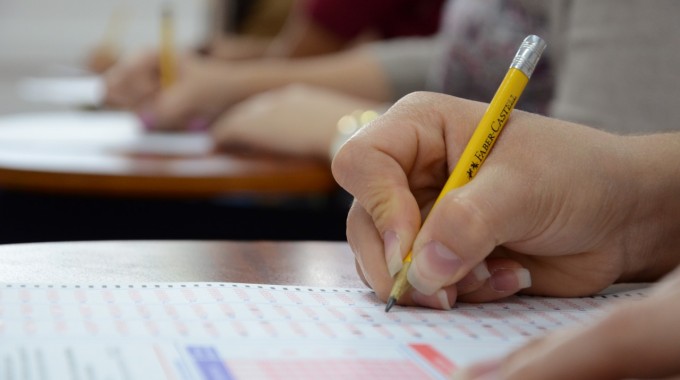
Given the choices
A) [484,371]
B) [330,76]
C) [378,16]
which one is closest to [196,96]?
[330,76]

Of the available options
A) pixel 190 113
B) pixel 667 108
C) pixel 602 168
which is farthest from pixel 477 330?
pixel 190 113

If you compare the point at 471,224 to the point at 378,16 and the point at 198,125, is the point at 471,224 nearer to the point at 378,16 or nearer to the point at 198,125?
the point at 198,125

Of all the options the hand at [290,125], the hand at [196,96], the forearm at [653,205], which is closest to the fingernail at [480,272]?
the forearm at [653,205]

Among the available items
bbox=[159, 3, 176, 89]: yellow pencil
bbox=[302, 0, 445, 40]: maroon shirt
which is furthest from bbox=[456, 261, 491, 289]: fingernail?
bbox=[302, 0, 445, 40]: maroon shirt

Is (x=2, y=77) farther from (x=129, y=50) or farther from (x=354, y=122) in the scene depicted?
(x=354, y=122)

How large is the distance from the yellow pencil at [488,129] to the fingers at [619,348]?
0.20m

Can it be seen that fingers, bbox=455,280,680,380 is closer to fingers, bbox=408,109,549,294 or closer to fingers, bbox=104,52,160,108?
fingers, bbox=408,109,549,294

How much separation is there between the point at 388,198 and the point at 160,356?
0.19m

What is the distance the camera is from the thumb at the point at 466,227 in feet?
1.69

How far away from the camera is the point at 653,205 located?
62 cm

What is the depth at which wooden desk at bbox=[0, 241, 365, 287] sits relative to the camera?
23.1 inches

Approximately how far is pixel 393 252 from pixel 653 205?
19 centimetres

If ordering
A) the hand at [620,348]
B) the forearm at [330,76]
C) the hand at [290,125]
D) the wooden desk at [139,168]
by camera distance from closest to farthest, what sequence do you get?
the hand at [620,348]
the wooden desk at [139,168]
the hand at [290,125]
the forearm at [330,76]

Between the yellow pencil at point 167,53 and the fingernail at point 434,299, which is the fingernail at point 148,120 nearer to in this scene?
the yellow pencil at point 167,53
